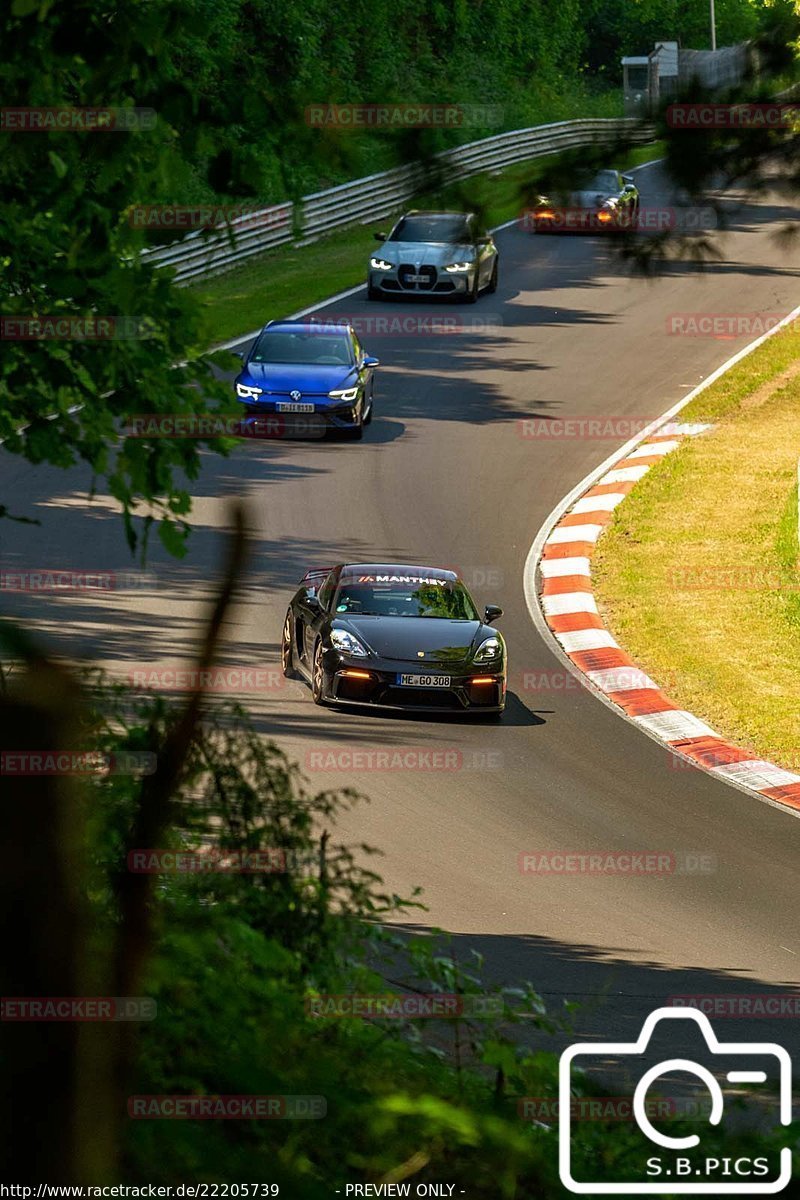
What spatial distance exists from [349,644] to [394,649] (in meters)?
0.46

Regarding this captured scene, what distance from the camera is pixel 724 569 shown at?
23203mm

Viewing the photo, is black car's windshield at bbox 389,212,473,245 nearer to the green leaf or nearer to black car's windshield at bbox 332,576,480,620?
black car's windshield at bbox 332,576,480,620

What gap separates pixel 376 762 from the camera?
14797 mm

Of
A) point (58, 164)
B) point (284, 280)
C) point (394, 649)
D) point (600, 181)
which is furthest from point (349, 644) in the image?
point (284, 280)

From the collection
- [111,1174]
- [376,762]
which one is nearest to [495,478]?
[376,762]

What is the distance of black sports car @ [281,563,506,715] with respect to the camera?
16.2 m

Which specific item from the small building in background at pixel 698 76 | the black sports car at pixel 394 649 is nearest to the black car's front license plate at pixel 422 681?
the black sports car at pixel 394 649

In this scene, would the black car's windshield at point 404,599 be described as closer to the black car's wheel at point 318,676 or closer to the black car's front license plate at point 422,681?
the black car's wheel at point 318,676

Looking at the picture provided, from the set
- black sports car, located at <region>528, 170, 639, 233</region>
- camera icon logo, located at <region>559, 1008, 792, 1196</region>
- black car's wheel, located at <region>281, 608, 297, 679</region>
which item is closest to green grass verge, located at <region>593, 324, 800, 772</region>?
black car's wheel, located at <region>281, 608, 297, 679</region>

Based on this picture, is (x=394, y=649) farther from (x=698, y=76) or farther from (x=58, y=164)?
(x=58, y=164)

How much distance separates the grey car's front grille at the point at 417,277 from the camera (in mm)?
36000

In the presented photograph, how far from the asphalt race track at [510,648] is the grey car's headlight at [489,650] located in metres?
0.71

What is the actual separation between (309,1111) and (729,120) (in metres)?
5.48

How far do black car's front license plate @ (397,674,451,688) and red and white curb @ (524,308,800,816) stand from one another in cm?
209
